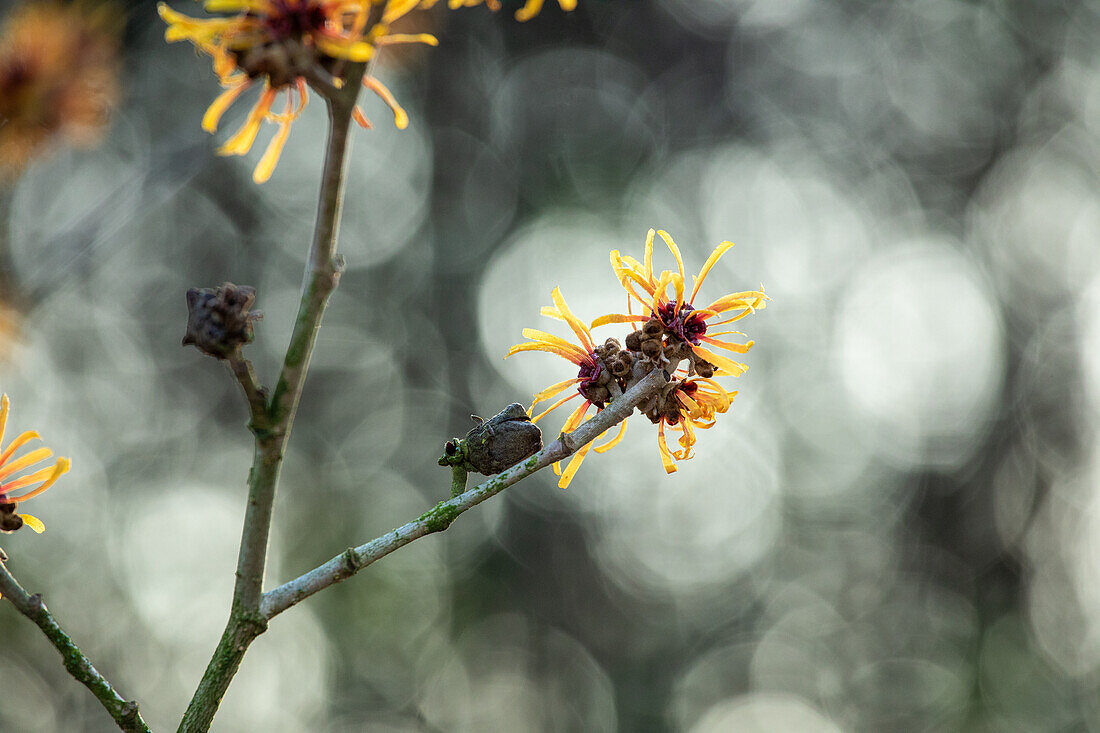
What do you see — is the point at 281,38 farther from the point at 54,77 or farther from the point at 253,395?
the point at 54,77

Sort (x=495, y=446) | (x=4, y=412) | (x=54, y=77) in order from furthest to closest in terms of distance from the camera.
Result: (x=54, y=77) → (x=495, y=446) → (x=4, y=412)

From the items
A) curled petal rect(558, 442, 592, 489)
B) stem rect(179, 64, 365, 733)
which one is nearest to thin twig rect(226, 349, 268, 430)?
stem rect(179, 64, 365, 733)

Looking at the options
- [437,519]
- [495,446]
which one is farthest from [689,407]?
[437,519]

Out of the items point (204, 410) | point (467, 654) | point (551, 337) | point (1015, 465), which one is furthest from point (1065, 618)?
point (551, 337)

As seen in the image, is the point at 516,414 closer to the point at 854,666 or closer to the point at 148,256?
the point at 148,256

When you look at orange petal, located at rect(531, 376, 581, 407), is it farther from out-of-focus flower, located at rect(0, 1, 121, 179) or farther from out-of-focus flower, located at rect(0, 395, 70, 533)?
out-of-focus flower, located at rect(0, 1, 121, 179)

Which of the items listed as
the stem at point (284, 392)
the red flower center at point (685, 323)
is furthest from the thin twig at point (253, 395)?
the red flower center at point (685, 323)
